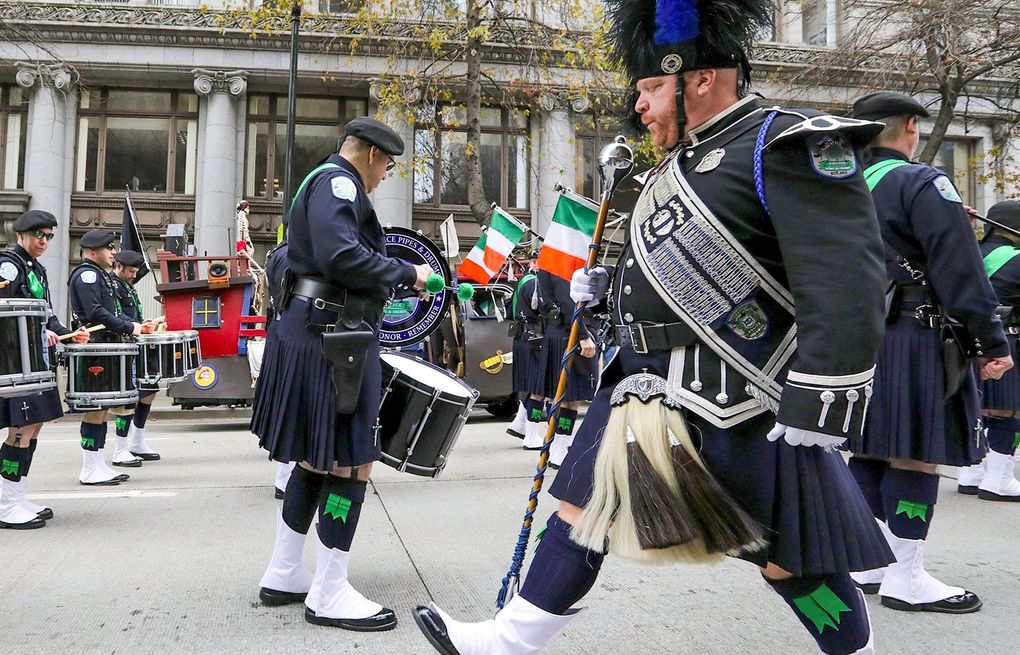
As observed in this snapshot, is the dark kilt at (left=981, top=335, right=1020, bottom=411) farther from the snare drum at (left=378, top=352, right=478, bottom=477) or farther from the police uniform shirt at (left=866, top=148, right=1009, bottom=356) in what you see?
the snare drum at (left=378, top=352, right=478, bottom=477)

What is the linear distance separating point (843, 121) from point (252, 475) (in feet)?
21.3

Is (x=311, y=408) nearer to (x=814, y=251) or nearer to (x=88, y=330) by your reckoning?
(x=814, y=251)

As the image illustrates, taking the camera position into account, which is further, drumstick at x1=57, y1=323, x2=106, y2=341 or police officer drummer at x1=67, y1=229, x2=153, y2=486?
police officer drummer at x1=67, y1=229, x2=153, y2=486

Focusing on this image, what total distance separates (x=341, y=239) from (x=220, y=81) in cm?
2021

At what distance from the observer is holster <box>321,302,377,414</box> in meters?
3.33

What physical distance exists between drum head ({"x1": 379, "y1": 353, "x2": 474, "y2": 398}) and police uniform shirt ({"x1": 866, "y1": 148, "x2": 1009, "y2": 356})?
7.02 ft

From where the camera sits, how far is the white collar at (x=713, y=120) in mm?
2268

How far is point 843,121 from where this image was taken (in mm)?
1958

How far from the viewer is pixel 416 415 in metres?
3.94

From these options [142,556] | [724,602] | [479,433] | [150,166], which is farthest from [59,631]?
[150,166]

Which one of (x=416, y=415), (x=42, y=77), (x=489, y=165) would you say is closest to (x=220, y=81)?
(x=42, y=77)

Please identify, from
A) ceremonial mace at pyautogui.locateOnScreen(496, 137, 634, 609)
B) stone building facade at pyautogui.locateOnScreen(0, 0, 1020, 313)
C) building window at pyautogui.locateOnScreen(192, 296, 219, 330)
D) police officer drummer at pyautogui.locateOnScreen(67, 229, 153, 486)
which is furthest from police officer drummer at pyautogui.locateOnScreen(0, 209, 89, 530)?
stone building facade at pyautogui.locateOnScreen(0, 0, 1020, 313)

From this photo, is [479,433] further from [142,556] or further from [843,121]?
[843,121]

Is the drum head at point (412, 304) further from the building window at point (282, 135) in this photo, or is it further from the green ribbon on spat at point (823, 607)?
the building window at point (282, 135)
